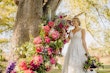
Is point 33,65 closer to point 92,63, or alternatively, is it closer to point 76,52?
point 92,63

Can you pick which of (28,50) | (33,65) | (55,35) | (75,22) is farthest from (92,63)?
(28,50)

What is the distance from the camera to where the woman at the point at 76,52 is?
847 cm

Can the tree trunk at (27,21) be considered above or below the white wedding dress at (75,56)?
above

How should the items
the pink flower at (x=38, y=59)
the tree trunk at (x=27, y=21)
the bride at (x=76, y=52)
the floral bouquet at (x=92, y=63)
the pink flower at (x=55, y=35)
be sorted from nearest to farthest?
the pink flower at (x=38, y=59)
the pink flower at (x=55, y=35)
the floral bouquet at (x=92, y=63)
the bride at (x=76, y=52)
the tree trunk at (x=27, y=21)

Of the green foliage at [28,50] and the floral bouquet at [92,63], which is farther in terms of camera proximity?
the floral bouquet at [92,63]

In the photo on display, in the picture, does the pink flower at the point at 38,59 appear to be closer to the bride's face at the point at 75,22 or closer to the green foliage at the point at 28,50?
the green foliage at the point at 28,50

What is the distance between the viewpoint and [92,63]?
804cm

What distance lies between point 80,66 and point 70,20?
56.6 inches

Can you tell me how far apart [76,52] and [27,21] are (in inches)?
60.2

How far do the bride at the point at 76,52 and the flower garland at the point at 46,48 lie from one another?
1.28 m

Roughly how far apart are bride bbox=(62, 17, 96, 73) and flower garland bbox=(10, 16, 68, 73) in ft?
4.20

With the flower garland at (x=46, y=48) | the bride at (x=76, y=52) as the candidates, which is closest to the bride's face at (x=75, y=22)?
the bride at (x=76, y=52)

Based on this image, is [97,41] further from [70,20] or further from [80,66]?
[70,20]

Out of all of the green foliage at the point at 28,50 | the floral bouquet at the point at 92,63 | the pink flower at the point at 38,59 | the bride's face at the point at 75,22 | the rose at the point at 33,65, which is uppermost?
the bride's face at the point at 75,22
